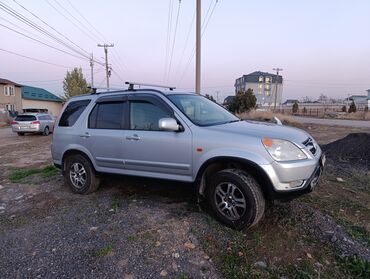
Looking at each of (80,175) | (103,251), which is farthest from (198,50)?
(103,251)

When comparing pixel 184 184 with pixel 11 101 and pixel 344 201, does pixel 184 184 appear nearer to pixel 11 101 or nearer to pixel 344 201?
pixel 344 201

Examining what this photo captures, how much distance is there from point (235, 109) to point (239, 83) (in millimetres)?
93546

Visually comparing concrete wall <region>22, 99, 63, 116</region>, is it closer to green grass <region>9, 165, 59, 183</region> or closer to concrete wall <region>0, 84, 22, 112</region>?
concrete wall <region>0, 84, 22, 112</region>

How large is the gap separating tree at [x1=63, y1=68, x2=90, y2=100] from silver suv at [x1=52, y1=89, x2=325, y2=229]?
49.8 meters

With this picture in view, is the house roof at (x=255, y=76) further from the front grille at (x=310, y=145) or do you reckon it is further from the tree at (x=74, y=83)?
the front grille at (x=310, y=145)

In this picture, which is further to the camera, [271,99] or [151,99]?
[271,99]

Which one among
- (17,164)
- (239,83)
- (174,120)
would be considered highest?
(239,83)

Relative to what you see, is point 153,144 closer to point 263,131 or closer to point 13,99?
point 263,131

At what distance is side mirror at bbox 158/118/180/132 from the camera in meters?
4.26

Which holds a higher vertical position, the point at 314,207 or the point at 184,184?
the point at 184,184

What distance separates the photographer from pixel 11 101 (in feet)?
164

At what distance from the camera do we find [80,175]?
5797mm

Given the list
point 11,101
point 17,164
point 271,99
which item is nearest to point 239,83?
point 271,99


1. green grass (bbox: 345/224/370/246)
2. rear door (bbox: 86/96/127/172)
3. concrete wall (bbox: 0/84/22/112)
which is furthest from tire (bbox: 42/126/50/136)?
concrete wall (bbox: 0/84/22/112)
